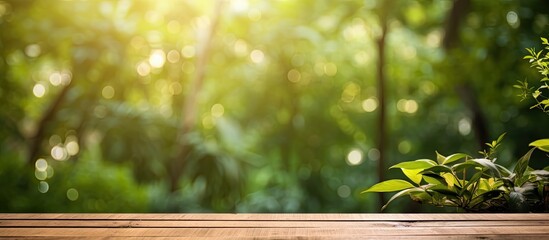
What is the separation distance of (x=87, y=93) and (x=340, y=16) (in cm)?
239

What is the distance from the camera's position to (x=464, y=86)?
4.57m

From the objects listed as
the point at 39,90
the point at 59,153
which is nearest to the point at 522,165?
the point at 59,153

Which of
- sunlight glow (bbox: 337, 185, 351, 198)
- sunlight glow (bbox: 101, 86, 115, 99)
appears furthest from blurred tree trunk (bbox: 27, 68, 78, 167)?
sunlight glow (bbox: 337, 185, 351, 198)

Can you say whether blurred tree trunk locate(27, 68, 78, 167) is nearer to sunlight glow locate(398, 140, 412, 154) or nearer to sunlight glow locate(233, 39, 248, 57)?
sunlight glow locate(233, 39, 248, 57)

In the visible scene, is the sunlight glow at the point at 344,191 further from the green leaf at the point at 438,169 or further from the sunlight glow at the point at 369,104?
the green leaf at the point at 438,169

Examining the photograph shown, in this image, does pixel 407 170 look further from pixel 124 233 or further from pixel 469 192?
pixel 124 233

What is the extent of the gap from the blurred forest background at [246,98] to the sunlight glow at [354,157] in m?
0.02

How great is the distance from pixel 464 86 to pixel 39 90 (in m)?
4.53

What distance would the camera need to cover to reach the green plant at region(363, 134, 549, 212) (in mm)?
1130

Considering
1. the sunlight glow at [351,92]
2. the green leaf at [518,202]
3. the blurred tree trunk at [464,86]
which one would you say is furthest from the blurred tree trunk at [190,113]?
the green leaf at [518,202]

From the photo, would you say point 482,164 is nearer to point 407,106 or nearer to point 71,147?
point 71,147

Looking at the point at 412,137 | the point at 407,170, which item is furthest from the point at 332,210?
the point at 407,170

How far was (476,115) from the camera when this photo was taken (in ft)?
14.5

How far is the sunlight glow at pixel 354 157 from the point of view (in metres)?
6.35
